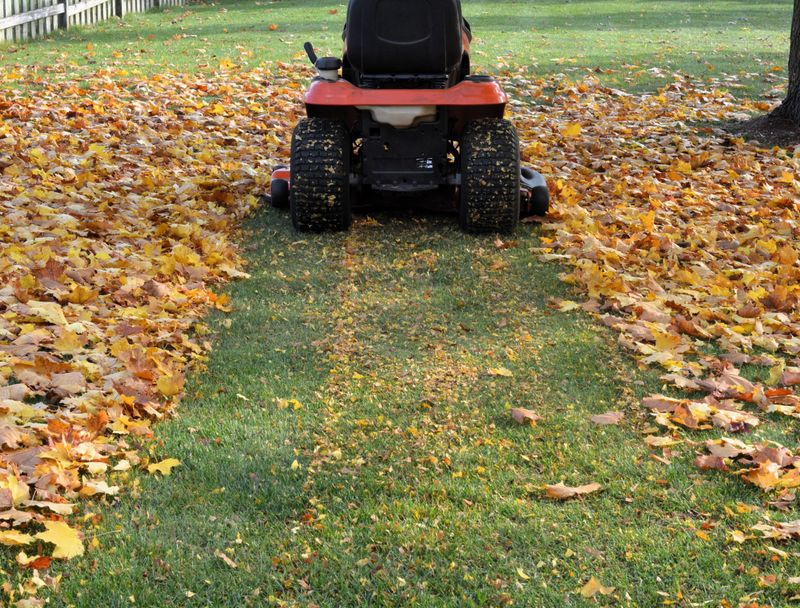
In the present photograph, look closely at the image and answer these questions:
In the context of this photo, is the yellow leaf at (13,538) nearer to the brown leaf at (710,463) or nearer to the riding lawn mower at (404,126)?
the brown leaf at (710,463)

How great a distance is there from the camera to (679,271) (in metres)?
5.51

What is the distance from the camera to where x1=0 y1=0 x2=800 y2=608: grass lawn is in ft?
9.63

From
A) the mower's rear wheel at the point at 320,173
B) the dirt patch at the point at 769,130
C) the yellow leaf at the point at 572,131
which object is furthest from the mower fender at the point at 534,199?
the dirt patch at the point at 769,130

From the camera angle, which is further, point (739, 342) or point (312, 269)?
point (312, 269)

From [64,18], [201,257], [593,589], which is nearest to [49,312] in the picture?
[201,257]

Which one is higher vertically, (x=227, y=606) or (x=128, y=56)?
(x=128, y=56)

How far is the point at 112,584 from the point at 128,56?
11.2 meters

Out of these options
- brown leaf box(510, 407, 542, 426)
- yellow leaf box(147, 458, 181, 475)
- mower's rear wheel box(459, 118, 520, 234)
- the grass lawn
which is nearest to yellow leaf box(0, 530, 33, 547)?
the grass lawn

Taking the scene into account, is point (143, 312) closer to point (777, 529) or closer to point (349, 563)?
point (349, 563)

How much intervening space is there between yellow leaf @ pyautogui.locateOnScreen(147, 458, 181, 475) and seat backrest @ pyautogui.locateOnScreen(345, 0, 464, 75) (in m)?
3.37

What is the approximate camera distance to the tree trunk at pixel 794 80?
28.9 ft

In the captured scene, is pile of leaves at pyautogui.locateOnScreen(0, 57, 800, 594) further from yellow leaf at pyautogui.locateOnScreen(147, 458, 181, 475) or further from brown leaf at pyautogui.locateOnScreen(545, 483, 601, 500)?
brown leaf at pyautogui.locateOnScreen(545, 483, 601, 500)

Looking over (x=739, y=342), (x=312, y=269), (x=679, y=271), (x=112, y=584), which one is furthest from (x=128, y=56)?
(x=112, y=584)

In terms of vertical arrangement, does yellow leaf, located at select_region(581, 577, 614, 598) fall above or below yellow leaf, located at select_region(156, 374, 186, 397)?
below
